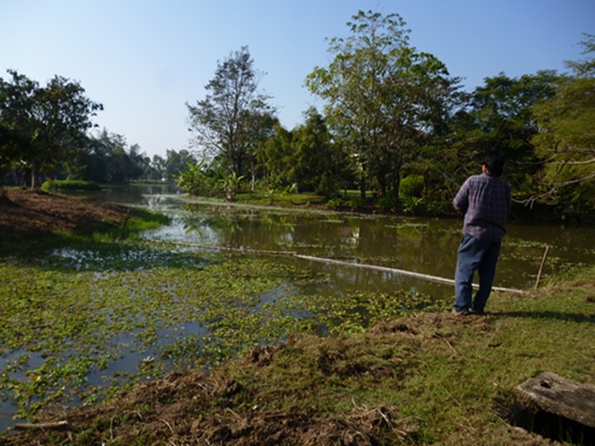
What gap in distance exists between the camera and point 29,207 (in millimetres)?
12695

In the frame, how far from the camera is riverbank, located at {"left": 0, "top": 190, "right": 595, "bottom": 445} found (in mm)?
2443

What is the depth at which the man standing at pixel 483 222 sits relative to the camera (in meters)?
4.65

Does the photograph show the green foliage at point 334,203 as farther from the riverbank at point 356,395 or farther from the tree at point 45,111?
the riverbank at point 356,395

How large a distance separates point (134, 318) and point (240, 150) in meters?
35.3

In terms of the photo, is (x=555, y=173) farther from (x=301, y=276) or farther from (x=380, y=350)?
(x=380, y=350)

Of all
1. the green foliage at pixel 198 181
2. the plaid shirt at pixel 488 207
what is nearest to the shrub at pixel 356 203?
the green foliage at pixel 198 181

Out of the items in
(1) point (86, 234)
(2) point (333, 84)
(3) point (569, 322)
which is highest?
(2) point (333, 84)

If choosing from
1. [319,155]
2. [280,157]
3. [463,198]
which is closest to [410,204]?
[319,155]

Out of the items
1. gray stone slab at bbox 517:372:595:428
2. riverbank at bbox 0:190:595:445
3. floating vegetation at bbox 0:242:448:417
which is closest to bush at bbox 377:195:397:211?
floating vegetation at bbox 0:242:448:417

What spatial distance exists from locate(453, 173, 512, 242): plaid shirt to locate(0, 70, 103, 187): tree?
2113 centimetres

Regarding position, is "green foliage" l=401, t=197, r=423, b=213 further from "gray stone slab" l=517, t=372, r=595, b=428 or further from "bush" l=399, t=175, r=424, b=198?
"gray stone slab" l=517, t=372, r=595, b=428

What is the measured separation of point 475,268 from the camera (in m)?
Answer: 4.73

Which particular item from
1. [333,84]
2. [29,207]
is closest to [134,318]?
[29,207]

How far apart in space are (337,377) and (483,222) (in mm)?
2677
